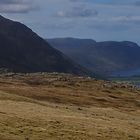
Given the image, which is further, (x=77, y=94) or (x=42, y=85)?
(x=42, y=85)

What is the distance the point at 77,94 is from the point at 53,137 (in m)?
62.5

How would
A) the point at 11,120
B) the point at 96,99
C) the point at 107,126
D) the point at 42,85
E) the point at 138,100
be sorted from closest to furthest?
1. the point at 11,120
2. the point at 107,126
3. the point at 96,99
4. the point at 138,100
5. the point at 42,85

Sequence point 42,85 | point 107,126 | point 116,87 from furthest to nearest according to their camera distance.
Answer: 1. point 116,87
2. point 42,85
3. point 107,126

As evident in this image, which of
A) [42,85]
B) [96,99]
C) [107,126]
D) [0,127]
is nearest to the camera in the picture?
[0,127]

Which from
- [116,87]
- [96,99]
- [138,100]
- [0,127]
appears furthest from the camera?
[116,87]

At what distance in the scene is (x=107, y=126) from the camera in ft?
159

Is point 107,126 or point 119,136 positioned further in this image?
point 107,126

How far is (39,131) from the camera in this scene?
38.8 metres

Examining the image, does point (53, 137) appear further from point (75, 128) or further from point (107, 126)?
point (107, 126)

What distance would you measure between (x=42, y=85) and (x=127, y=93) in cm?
1967

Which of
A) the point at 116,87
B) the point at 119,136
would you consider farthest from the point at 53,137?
the point at 116,87

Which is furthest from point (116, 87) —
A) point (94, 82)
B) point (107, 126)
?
point (107, 126)

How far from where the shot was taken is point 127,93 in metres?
118

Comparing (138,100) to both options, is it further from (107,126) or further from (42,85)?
(107,126)
